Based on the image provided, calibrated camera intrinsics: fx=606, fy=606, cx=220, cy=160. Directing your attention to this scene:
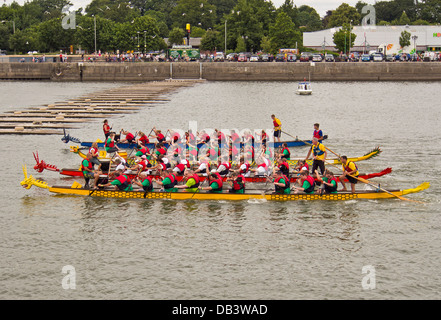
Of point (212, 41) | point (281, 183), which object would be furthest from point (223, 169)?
point (212, 41)

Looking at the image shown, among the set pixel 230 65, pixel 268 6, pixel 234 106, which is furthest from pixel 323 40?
pixel 234 106

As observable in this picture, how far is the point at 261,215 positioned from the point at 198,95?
5612cm

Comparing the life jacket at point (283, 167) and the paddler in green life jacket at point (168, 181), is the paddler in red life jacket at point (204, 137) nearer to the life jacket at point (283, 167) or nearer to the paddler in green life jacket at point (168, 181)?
the paddler in green life jacket at point (168, 181)

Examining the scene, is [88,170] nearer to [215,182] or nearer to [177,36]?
[215,182]

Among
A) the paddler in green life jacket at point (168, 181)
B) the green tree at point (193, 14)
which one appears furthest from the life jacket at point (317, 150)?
the green tree at point (193, 14)

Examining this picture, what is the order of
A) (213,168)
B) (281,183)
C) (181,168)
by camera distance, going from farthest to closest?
(213,168)
(181,168)
(281,183)

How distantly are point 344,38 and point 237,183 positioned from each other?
106m

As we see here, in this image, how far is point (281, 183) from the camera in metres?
26.9

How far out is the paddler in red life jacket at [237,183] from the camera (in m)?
27.0

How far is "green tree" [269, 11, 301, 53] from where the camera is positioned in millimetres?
123625

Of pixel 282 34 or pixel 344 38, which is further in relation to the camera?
pixel 344 38

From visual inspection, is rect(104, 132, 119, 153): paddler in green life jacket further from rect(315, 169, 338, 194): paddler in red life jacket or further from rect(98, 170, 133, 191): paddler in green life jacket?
rect(315, 169, 338, 194): paddler in red life jacket

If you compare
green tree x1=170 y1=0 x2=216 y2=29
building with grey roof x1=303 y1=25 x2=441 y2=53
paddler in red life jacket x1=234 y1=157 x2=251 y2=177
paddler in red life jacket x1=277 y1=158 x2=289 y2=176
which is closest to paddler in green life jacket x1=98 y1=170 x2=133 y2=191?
paddler in red life jacket x1=234 y1=157 x2=251 y2=177

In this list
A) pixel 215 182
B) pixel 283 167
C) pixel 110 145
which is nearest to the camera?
pixel 215 182
